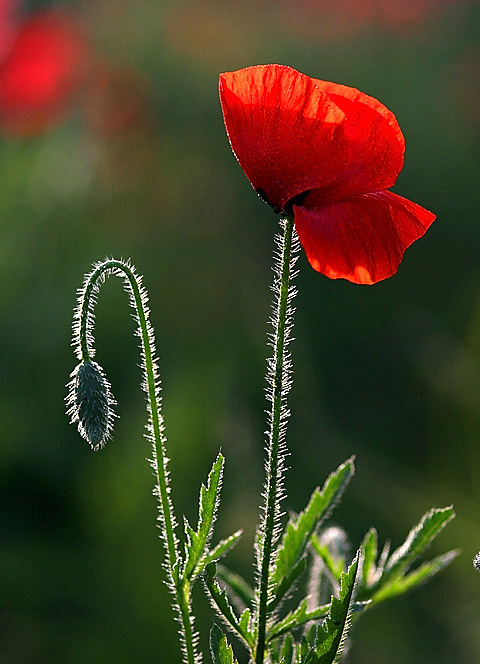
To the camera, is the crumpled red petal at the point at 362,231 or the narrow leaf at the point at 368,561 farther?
the narrow leaf at the point at 368,561

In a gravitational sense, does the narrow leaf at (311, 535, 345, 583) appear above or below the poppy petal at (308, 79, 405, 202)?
below

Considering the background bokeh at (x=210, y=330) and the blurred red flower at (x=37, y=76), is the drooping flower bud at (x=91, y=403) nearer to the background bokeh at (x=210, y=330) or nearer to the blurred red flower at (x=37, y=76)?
the background bokeh at (x=210, y=330)

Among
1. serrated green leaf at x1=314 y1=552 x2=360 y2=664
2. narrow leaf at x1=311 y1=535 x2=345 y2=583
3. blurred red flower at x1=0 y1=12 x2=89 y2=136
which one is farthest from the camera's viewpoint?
blurred red flower at x1=0 y1=12 x2=89 y2=136

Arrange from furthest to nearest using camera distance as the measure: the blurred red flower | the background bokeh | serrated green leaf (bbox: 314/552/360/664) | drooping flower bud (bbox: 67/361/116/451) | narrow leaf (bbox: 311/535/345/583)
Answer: the blurred red flower
the background bokeh
narrow leaf (bbox: 311/535/345/583)
drooping flower bud (bbox: 67/361/116/451)
serrated green leaf (bbox: 314/552/360/664)

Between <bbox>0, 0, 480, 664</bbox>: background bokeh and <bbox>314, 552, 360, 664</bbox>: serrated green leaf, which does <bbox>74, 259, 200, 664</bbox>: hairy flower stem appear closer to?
<bbox>314, 552, 360, 664</bbox>: serrated green leaf

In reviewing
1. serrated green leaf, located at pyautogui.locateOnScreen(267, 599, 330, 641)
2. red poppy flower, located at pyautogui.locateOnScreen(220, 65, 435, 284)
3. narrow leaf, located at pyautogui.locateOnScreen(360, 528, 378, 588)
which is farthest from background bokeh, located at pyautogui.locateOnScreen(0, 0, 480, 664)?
red poppy flower, located at pyautogui.locateOnScreen(220, 65, 435, 284)

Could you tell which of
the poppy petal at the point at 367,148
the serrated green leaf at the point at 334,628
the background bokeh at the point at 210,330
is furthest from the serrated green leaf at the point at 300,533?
the background bokeh at the point at 210,330

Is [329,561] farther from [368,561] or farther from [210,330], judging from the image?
[210,330]
